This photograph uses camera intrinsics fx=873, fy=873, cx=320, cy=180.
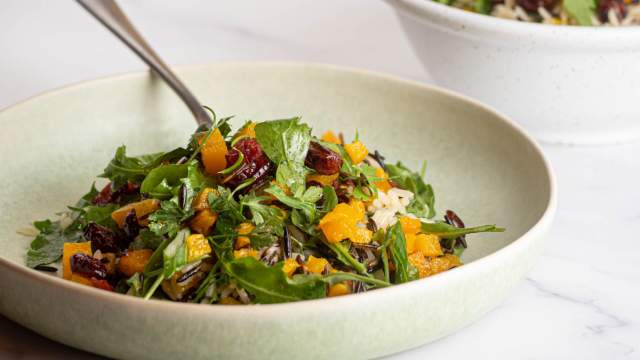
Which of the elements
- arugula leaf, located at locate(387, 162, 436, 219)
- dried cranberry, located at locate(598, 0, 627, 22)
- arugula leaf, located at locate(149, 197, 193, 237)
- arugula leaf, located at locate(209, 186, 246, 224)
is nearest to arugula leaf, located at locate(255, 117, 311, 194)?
arugula leaf, located at locate(209, 186, 246, 224)

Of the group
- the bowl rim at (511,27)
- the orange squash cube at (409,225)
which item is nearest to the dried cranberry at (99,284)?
the orange squash cube at (409,225)

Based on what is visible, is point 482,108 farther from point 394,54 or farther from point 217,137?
point 394,54

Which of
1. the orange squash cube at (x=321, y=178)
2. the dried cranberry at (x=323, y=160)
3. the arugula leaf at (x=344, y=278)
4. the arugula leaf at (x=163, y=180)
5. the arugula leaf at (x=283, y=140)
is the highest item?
the arugula leaf at (x=283, y=140)

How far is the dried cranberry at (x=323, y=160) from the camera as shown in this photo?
1995mm

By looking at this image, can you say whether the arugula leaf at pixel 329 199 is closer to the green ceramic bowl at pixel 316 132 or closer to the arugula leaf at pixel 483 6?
the green ceramic bowl at pixel 316 132

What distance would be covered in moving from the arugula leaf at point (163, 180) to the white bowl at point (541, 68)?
1251mm

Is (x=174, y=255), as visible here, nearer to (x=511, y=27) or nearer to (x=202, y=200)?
(x=202, y=200)

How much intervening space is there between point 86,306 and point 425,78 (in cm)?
231

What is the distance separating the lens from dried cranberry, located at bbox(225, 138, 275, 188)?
193 centimetres

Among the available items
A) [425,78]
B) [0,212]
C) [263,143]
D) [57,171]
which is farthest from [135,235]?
[425,78]

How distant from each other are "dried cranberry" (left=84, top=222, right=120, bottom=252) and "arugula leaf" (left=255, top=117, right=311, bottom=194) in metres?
0.40

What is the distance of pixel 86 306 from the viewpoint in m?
1.59

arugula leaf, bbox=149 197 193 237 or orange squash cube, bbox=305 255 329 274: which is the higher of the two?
arugula leaf, bbox=149 197 193 237

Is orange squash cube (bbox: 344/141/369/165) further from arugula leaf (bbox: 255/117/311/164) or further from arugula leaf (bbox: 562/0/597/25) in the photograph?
arugula leaf (bbox: 562/0/597/25)
